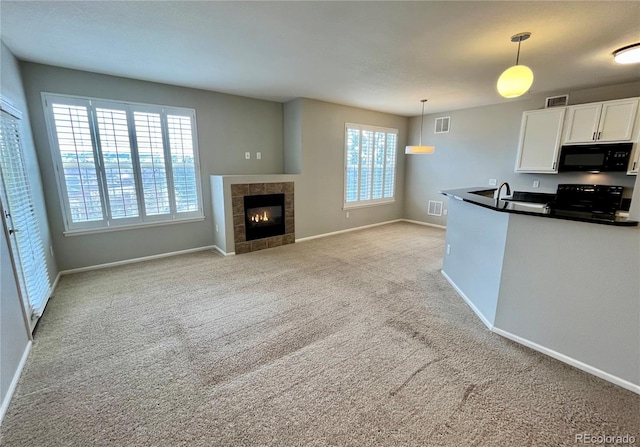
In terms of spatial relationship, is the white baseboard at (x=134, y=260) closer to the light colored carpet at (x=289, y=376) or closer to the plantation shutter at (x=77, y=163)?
the light colored carpet at (x=289, y=376)

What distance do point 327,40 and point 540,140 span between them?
13.5 ft

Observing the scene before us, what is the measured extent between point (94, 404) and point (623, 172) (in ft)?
21.4

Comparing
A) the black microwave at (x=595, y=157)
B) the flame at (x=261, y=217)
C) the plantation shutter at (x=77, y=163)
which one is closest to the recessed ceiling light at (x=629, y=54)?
the black microwave at (x=595, y=157)

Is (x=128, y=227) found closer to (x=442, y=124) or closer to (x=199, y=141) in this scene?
(x=199, y=141)

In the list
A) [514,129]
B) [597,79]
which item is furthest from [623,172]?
[514,129]

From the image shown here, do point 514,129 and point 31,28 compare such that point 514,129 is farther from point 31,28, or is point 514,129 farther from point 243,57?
point 31,28

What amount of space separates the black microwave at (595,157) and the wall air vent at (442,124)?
92.7 inches

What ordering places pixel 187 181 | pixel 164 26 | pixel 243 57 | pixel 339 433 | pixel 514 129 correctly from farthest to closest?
pixel 514 129, pixel 187 181, pixel 243 57, pixel 164 26, pixel 339 433

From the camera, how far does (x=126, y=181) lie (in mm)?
3977

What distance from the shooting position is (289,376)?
6.46 ft

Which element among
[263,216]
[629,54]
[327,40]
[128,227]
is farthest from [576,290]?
[128,227]

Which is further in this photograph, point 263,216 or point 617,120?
point 263,216

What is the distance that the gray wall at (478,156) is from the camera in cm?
429

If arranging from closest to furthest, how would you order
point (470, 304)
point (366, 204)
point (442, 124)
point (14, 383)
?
point (14, 383) < point (470, 304) < point (442, 124) < point (366, 204)
